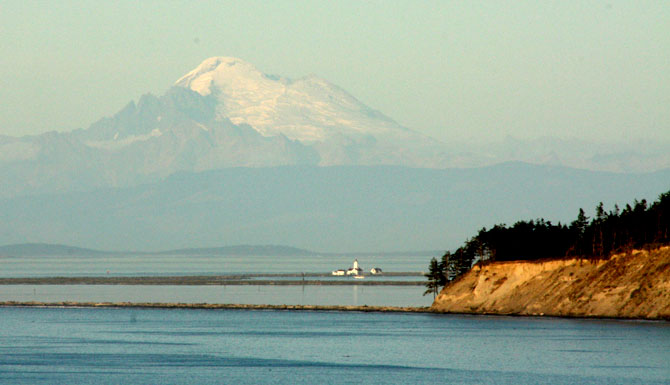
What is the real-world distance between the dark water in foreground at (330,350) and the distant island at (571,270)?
2.44m

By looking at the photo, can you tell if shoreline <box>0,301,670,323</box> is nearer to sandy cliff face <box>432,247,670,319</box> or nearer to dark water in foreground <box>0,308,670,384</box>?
sandy cliff face <box>432,247,670,319</box>

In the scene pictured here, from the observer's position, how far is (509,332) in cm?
13188

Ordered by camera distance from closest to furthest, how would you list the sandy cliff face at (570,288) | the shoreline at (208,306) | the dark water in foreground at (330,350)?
the dark water in foreground at (330,350) → the sandy cliff face at (570,288) → the shoreline at (208,306)

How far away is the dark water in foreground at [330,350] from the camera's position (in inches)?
3659

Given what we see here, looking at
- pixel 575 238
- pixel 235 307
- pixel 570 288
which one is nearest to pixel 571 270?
pixel 570 288

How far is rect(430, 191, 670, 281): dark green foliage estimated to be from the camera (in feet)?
484

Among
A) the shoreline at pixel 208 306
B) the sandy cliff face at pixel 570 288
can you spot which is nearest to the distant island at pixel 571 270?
the sandy cliff face at pixel 570 288

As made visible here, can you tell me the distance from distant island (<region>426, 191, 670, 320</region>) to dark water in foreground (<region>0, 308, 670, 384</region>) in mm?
2445

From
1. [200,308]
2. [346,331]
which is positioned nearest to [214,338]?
[346,331]

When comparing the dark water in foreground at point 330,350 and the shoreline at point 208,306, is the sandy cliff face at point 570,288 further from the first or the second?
the shoreline at point 208,306

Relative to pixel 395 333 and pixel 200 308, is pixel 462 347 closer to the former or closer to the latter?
pixel 395 333

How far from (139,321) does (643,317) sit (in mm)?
66657

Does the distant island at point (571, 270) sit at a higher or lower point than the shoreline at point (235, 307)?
higher

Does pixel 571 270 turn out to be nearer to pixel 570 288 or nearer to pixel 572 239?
pixel 570 288
